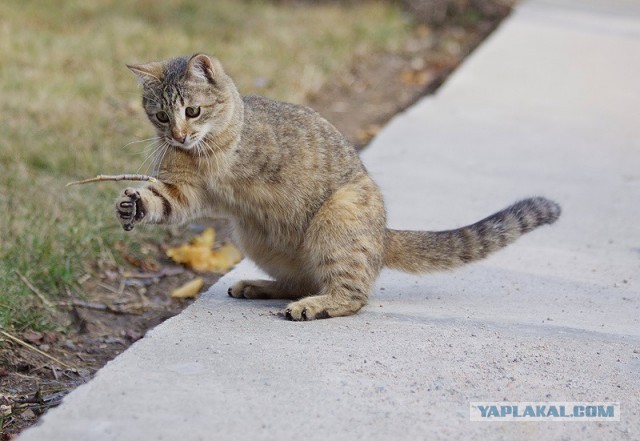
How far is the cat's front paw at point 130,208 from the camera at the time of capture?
3.91 m

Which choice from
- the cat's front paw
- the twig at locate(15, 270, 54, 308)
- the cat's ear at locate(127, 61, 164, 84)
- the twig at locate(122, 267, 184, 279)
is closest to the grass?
the twig at locate(15, 270, 54, 308)

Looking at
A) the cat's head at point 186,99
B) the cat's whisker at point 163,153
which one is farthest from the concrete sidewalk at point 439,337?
the cat's head at point 186,99

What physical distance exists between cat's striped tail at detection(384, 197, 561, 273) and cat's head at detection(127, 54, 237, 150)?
0.91 metres

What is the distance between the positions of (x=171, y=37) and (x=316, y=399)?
20.7 feet

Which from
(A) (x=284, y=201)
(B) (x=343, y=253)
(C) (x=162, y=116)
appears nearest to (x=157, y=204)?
(C) (x=162, y=116)

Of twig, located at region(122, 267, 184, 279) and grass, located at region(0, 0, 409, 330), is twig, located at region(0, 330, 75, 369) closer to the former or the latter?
grass, located at region(0, 0, 409, 330)

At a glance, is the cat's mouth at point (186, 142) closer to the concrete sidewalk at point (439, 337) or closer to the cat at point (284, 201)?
the cat at point (284, 201)

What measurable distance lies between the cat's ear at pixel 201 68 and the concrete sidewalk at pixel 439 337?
94 centimetres

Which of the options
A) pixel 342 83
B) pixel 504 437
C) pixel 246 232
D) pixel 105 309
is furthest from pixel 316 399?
pixel 342 83

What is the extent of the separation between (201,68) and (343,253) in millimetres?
986

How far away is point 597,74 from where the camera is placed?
8.91 m

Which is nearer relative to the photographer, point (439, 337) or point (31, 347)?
point (439, 337)

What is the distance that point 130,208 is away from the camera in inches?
154

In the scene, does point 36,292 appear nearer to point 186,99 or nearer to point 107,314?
point 107,314
